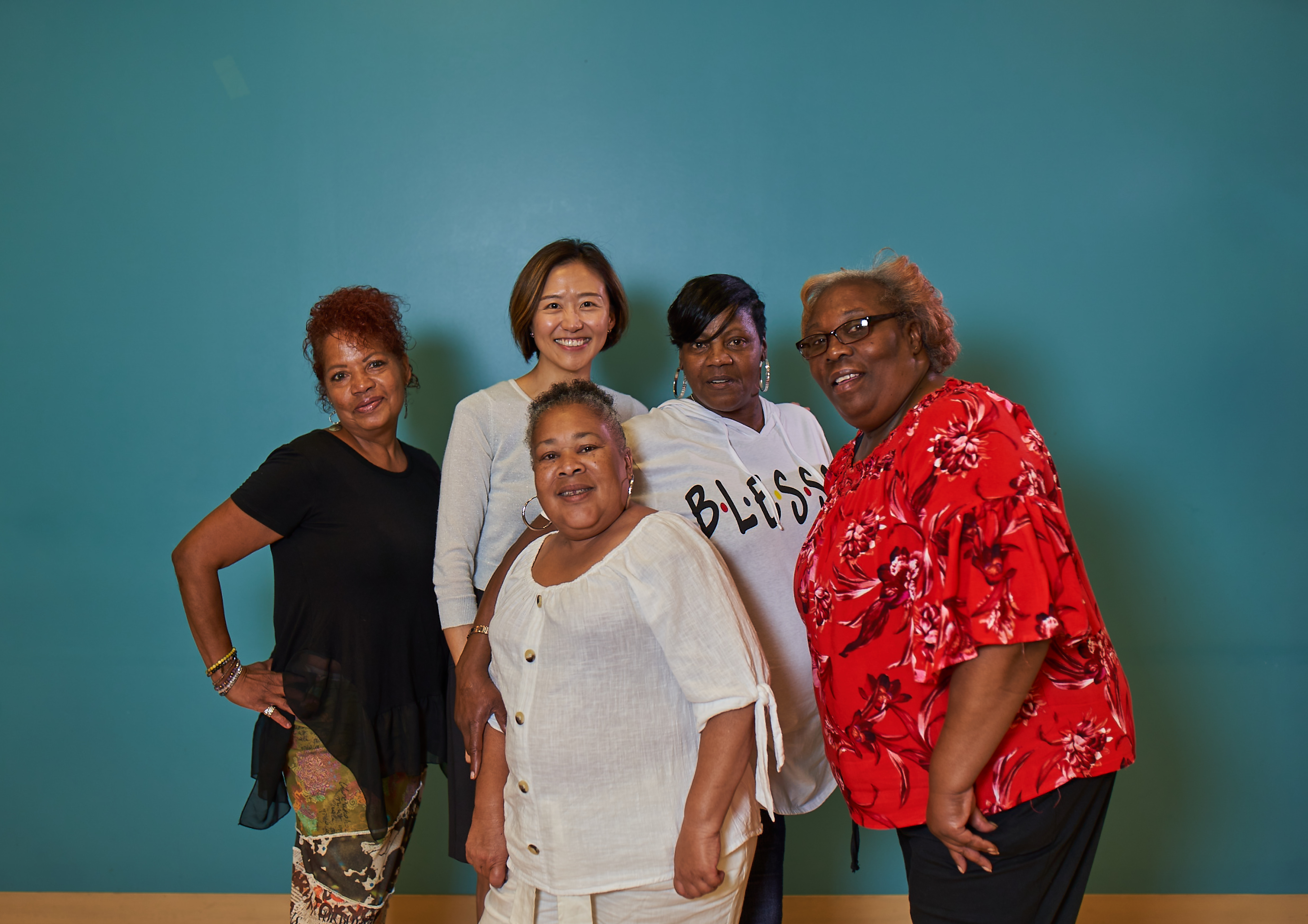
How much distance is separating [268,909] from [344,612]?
1.53m

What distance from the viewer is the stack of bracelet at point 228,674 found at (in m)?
1.99

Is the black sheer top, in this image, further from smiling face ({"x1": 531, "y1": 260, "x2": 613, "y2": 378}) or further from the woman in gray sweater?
smiling face ({"x1": 531, "y1": 260, "x2": 613, "y2": 378})

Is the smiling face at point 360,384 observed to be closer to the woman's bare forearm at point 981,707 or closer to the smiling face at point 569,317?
the smiling face at point 569,317

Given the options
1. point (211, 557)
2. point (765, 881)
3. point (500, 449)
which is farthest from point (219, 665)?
point (765, 881)

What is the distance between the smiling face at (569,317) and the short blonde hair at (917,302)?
614 millimetres

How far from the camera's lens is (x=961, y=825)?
4.17 ft

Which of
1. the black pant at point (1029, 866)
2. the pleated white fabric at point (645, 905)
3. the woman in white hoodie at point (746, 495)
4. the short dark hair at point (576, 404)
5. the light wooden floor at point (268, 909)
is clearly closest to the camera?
the black pant at point (1029, 866)

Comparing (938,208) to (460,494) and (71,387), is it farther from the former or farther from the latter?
(71,387)

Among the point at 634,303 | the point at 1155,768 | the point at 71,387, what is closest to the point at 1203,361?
the point at 1155,768

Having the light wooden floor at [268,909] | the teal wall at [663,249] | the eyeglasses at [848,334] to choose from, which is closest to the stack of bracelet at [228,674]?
the teal wall at [663,249]

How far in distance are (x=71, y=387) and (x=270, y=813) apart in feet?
5.21

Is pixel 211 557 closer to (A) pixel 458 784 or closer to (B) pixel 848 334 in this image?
(A) pixel 458 784

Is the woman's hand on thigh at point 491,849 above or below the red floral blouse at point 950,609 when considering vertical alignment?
below

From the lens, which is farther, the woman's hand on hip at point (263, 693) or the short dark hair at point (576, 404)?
the woman's hand on hip at point (263, 693)
